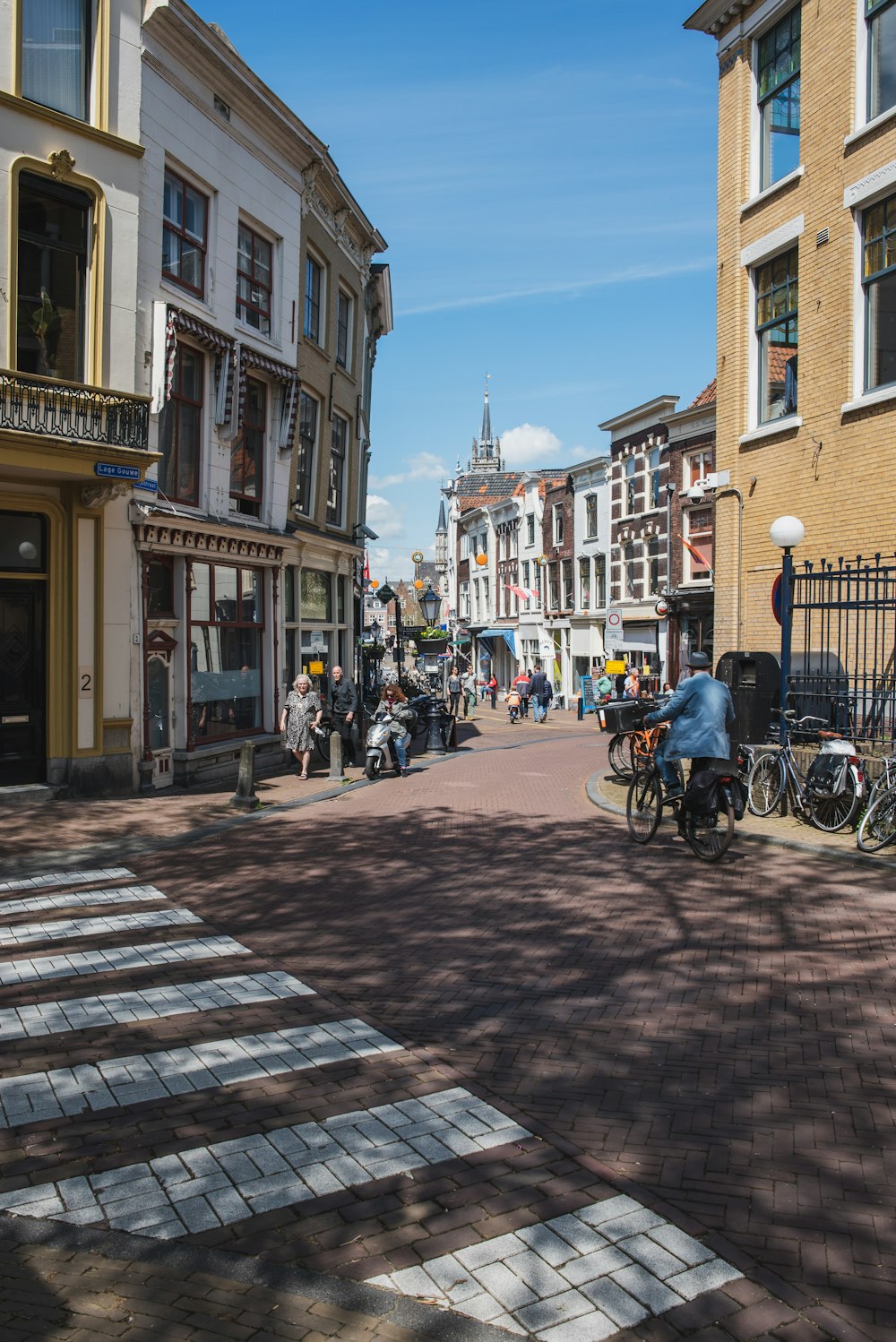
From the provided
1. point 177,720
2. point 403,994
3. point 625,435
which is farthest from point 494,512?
point 403,994

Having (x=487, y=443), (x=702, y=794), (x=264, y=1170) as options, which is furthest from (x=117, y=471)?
(x=487, y=443)

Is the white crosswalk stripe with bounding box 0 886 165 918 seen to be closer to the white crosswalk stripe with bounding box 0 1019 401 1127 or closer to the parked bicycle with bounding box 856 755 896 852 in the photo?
the white crosswalk stripe with bounding box 0 1019 401 1127

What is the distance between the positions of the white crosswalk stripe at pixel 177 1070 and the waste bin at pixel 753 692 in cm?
814

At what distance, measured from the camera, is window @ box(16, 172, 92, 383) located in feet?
41.7

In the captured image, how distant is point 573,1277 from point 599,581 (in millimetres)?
40715

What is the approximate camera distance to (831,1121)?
4.29 metres

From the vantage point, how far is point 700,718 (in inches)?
367

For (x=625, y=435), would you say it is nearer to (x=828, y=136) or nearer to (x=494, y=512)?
(x=494, y=512)

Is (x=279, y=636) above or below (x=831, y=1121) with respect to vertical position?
above

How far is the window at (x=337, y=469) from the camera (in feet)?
76.8

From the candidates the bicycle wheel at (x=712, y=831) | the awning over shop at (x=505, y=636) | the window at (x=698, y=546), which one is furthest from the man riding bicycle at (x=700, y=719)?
the awning over shop at (x=505, y=636)

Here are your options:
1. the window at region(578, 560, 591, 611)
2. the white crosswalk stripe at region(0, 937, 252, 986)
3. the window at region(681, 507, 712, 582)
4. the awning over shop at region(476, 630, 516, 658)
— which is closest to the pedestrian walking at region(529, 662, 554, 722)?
the window at region(681, 507, 712, 582)

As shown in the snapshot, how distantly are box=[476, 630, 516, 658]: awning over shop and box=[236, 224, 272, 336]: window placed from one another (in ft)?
119

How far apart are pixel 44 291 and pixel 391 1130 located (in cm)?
1179
